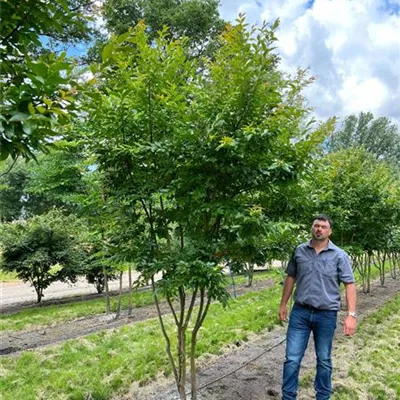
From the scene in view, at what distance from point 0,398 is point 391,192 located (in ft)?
26.5

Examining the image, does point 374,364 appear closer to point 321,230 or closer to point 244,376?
point 244,376

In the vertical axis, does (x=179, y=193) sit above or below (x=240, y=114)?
below

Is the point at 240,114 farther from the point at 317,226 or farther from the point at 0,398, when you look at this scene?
the point at 0,398

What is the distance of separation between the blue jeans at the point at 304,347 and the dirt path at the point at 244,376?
0.57 metres

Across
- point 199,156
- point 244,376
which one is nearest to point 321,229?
point 199,156

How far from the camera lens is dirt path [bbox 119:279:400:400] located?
144 inches

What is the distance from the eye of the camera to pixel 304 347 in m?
3.15

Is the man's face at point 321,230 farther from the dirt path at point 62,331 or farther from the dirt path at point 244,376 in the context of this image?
the dirt path at point 62,331

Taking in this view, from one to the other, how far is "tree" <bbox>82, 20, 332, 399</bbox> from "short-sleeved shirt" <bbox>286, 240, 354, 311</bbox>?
2.69ft

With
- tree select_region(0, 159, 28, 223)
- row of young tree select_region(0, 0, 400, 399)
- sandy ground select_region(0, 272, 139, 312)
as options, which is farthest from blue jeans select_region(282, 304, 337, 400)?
tree select_region(0, 159, 28, 223)

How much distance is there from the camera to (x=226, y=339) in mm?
5441

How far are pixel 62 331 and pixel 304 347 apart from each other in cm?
527

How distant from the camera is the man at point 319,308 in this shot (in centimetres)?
309

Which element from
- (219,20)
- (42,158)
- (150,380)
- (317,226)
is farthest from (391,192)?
(219,20)
